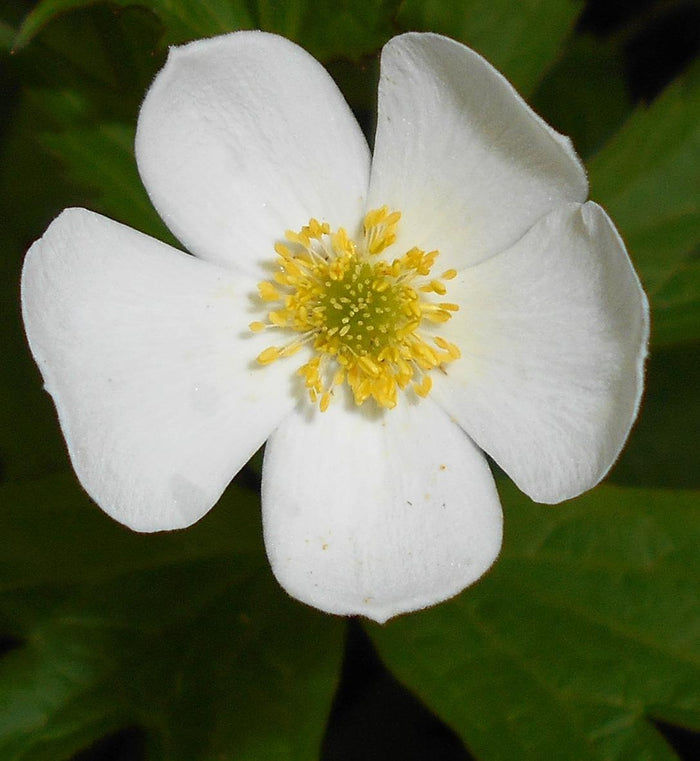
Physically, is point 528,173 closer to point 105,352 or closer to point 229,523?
point 105,352

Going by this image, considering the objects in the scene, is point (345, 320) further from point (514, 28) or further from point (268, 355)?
point (514, 28)

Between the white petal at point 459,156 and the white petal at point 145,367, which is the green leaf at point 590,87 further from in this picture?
the white petal at point 145,367

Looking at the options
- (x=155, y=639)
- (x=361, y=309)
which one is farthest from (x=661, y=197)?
(x=155, y=639)

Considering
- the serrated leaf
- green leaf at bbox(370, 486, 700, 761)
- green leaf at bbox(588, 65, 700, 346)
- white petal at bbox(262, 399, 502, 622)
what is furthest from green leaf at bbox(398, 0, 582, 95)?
green leaf at bbox(370, 486, 700, 761)

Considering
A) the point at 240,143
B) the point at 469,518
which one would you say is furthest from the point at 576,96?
the point at 469,518

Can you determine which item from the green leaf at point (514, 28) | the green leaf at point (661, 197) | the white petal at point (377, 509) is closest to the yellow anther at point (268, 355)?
the white petal at point (377, 509)

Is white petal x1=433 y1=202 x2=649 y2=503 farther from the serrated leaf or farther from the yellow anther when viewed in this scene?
the serrated leaf
